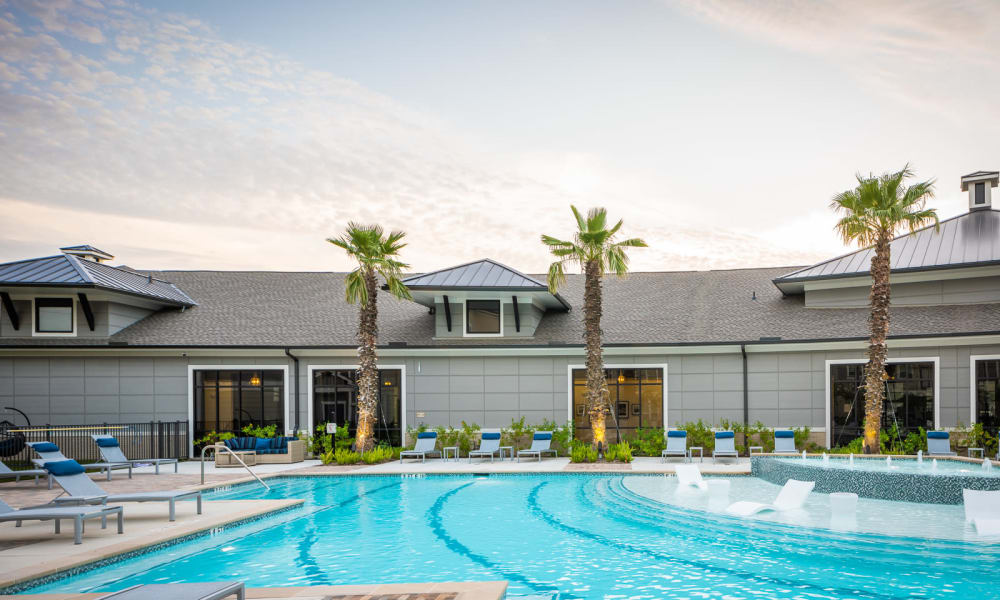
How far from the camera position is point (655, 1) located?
1783cm

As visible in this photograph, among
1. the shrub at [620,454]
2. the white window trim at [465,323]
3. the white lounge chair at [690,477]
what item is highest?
the white window trim at [465,323]

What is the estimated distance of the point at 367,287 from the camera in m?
18.9

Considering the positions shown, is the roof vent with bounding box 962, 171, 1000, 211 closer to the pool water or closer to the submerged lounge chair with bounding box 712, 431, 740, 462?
the pool water

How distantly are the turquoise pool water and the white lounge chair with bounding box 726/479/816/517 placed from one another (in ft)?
1.61

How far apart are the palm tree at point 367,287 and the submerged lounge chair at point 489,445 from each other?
119 inches

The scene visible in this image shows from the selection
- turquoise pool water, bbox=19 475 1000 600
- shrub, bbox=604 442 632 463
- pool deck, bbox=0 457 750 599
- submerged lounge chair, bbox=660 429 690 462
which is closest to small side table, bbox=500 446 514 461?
pool deck, bbox=0 457 750 599

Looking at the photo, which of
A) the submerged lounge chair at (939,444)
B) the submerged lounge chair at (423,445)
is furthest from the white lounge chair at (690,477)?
the submerged lounge chair at (423,445)

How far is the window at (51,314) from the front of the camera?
840 inches

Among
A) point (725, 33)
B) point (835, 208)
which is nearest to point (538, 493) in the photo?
point (835, 208)

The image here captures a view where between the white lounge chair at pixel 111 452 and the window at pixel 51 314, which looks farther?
the window at pixel 51 314

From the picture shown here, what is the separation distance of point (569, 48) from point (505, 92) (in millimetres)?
2484

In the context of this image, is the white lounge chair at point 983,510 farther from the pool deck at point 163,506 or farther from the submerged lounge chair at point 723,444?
the submerged lounge chair at point 723,444

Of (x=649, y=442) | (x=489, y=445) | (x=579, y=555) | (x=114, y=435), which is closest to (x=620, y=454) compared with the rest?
(x=649, y=442)

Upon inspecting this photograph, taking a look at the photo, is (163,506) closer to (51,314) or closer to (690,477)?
(690,477)
